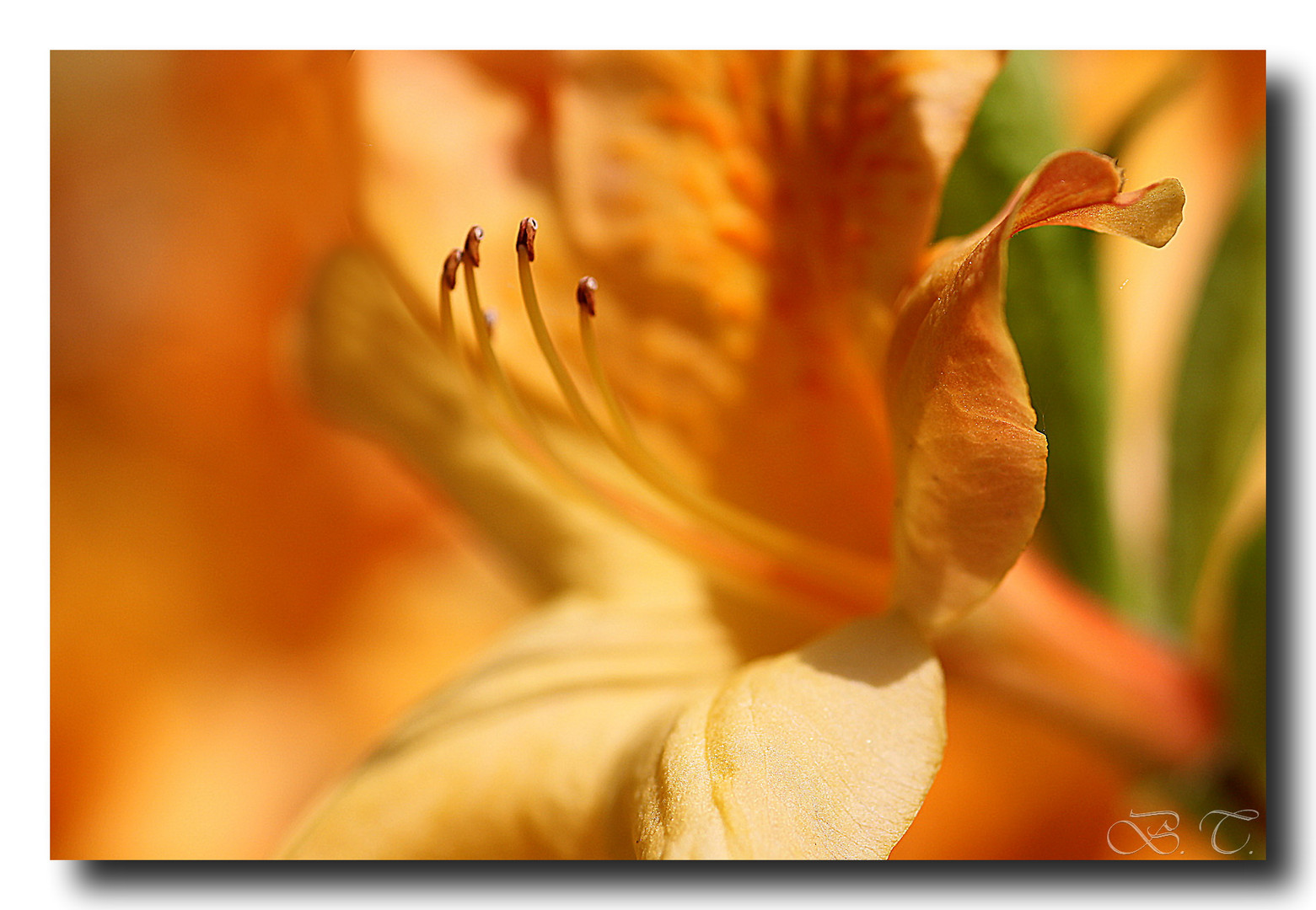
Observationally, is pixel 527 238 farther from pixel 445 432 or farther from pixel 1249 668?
pixel 1249 668

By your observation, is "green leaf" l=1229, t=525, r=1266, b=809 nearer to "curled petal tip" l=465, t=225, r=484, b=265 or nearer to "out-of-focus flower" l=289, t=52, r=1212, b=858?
"out-of-focus flower" l=289, t=52, r=1212, b=858

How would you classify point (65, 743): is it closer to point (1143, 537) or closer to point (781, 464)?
point (781, 464)

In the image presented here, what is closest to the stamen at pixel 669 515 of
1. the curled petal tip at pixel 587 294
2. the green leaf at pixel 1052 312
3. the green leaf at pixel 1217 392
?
the curled petal tip at pixel 587 294

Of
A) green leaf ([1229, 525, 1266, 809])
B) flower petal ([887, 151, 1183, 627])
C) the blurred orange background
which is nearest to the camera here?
flower petal ([887, 151, 1183, 627])

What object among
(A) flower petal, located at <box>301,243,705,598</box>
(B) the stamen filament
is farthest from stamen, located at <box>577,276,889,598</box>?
(A) flower petal, located at <box>301,243,705,598</box>

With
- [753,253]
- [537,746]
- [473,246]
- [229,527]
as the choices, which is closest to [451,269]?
[473,246]

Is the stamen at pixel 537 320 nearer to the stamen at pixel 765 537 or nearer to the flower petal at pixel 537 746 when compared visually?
the stamen at pixel 765 537

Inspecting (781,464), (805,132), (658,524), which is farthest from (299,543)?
(805,132)

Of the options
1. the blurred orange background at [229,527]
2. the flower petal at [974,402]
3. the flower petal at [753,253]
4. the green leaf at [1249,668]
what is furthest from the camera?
the blurred orange background at [229,527]
